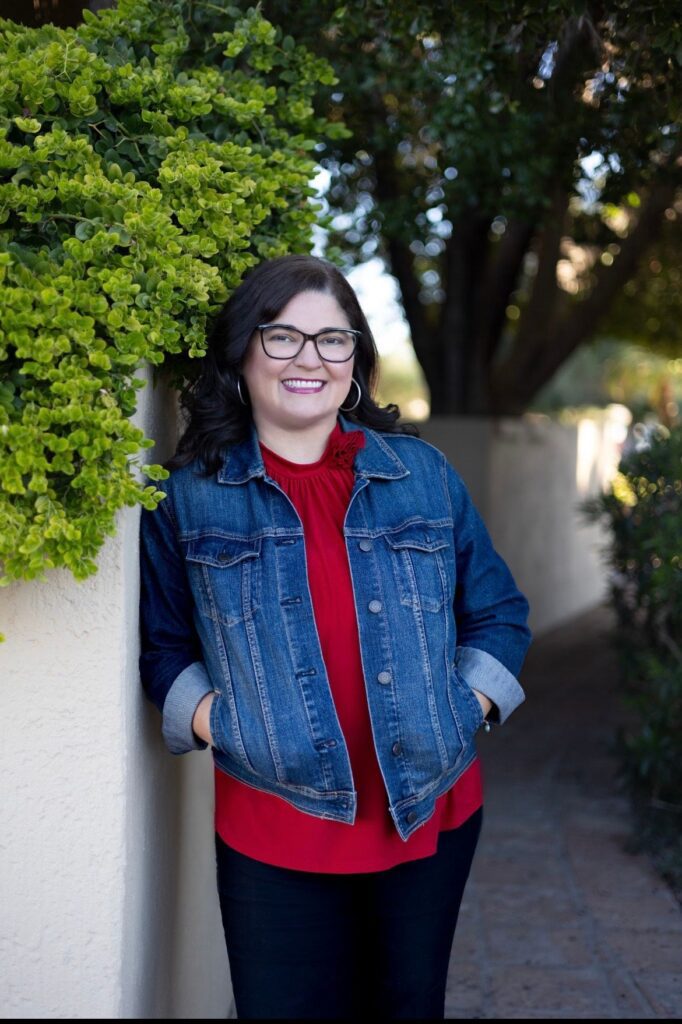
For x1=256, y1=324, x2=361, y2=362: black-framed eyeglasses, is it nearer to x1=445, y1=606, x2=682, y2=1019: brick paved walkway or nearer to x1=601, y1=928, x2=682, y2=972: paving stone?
x1=445, y1=606, x2=682, y2=1019: brick paved walkway

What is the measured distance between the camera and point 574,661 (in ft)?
35.3

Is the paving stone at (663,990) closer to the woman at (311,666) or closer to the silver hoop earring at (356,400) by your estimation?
the woman at (311,666)

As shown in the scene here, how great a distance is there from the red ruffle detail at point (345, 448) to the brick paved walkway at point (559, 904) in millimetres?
2179

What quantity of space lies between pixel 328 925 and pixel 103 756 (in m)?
0.61

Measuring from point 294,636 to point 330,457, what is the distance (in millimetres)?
457

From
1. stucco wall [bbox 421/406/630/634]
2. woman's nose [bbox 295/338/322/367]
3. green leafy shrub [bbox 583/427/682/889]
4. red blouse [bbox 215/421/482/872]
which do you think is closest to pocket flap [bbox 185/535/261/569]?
red blouse [bbox 215/421/482/872]

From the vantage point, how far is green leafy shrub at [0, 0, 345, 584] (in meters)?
2.09

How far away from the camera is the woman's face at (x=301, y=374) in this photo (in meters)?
2.48

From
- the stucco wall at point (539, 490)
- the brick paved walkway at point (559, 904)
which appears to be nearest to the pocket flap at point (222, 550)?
the brick paved walkway at point (559, 904)

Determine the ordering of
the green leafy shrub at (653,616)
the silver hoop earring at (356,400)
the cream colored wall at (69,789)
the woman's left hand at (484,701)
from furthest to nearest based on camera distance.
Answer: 1. the green leafy shrub at (653,616)
2. the silver hoop earring at (356,400)
3. the woman's left hand at (484,701)
4. the cream colored wall at (69,789)

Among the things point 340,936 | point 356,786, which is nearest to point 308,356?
point 356,786

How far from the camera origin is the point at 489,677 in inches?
103

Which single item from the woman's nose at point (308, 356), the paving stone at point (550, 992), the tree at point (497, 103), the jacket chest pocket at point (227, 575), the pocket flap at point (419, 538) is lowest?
the paving stone at point (550, 992)

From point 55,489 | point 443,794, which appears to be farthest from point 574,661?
point 55,489
